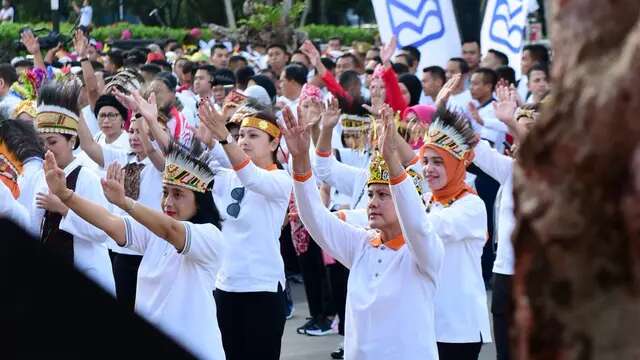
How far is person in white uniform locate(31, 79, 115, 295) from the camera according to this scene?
21.6ft

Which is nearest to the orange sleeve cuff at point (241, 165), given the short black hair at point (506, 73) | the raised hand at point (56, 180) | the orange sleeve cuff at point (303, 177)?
the orange sleeve cuff at point (303, 177)

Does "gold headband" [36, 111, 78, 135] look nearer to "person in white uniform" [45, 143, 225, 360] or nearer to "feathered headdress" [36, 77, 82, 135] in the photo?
"feathered headdress" [36, 77, 82, 135]

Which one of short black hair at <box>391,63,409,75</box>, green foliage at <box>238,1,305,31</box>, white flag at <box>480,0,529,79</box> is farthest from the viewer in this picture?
green foliage at <box>238,1,305,31</box>

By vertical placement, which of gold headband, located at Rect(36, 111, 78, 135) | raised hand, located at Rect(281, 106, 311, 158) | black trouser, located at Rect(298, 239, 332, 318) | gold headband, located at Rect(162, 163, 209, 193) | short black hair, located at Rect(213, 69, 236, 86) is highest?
raised hand, located at Rect(281, 106, 311, 158)

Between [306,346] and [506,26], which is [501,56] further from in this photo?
[306,346]

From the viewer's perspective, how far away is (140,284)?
5.93 m

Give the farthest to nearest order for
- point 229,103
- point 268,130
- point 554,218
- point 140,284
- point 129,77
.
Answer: point 129,77, point 229,103, point 268,130, point 140,284, point 554,218

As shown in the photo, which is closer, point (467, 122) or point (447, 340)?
point (447, 340)

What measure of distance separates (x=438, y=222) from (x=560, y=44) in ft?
17.2

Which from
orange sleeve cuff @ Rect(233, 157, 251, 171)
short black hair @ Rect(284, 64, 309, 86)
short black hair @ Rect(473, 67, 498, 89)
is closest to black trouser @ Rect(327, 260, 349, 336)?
orange sleeve cuff @ Rect(233, 157, 251, 171)

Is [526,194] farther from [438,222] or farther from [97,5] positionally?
[97,5]

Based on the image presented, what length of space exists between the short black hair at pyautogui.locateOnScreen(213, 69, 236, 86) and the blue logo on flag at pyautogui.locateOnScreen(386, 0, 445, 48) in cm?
206

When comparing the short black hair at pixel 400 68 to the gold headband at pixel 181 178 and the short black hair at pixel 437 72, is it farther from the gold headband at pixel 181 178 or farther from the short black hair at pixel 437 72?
the gold headband at pixel 181 178

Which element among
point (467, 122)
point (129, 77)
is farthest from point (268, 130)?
point (129, 77)
